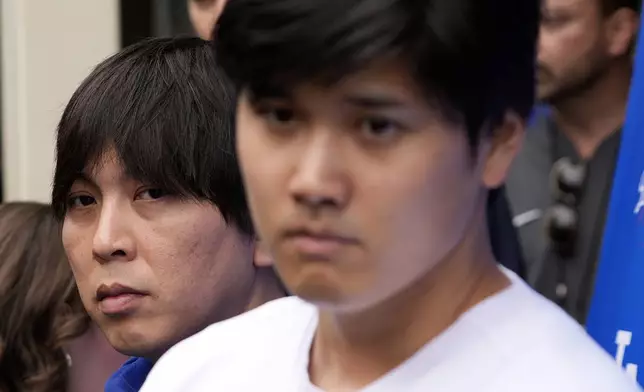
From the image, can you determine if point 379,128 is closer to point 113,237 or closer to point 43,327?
point 113,237

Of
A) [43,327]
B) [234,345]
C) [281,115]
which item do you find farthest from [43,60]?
[281,115]

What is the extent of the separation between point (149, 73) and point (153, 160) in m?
0.13

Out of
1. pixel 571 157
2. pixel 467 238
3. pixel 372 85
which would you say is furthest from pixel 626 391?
pixel 571 157

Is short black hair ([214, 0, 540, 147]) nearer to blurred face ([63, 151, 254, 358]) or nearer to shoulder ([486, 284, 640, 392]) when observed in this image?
shoulder ([486, 284, 640, 392])

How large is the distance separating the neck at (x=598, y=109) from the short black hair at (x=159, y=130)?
891mm

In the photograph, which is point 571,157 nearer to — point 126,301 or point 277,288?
point 277,288

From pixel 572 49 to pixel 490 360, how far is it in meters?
1.28

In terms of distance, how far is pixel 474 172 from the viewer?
74 cm

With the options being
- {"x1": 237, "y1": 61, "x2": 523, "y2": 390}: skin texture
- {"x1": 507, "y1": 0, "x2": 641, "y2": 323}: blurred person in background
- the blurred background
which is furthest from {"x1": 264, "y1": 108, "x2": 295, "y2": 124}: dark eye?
the blurred background

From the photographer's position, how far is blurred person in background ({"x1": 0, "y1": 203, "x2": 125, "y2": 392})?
165 cm

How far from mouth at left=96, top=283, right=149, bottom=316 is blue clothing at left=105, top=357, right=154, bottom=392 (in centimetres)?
12

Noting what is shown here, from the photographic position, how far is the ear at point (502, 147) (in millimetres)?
760

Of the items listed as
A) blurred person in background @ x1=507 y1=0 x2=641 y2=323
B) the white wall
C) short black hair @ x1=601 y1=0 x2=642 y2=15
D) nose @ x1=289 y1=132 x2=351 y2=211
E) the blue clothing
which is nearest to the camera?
nose @ x1=289 y1=132 x2=351 y2=211

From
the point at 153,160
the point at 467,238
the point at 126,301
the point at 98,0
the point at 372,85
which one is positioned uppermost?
the point at 372,85
